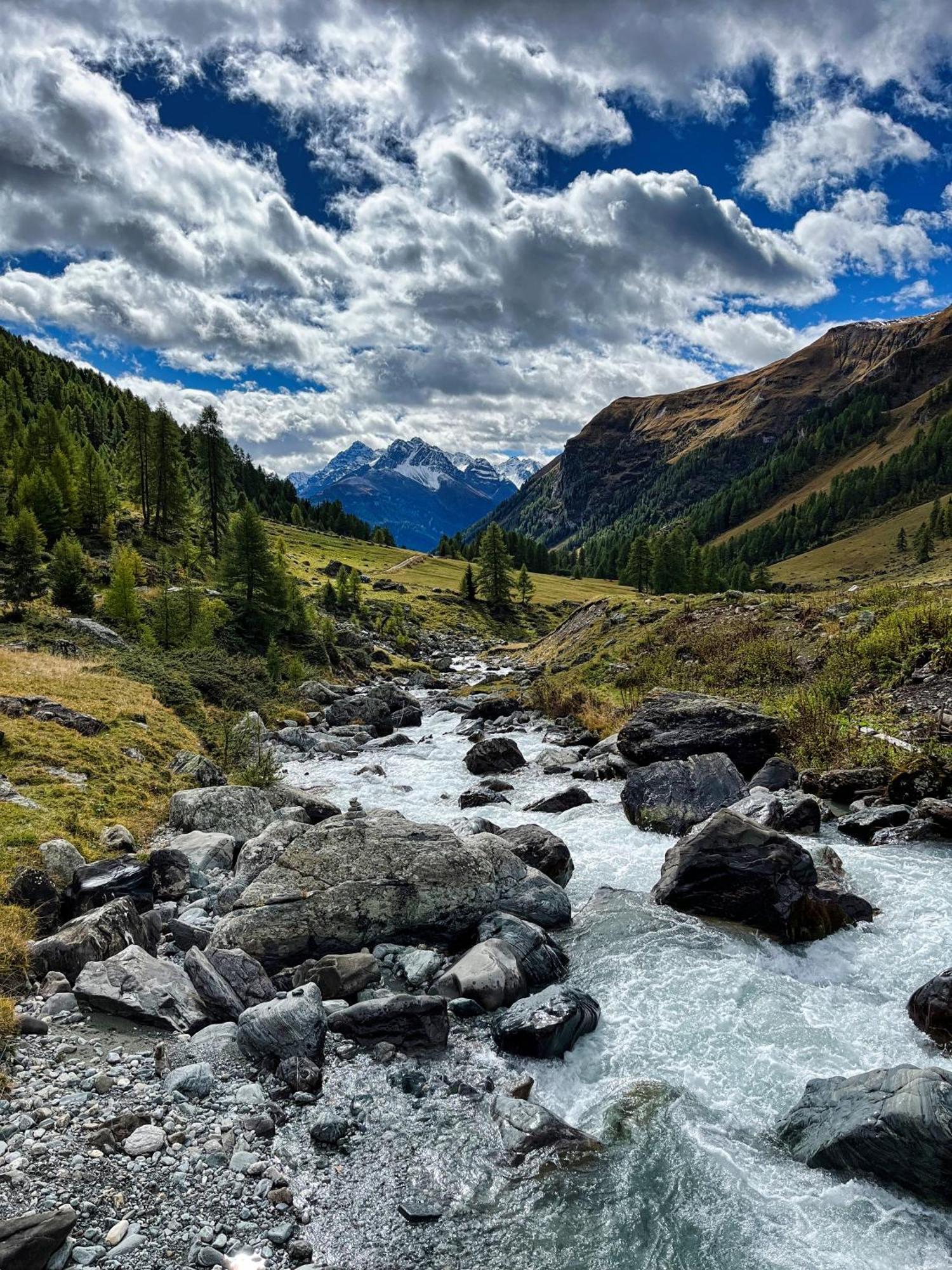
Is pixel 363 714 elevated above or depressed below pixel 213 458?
below

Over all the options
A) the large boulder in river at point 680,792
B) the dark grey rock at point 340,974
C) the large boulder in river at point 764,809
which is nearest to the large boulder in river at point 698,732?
the large boulder in river at point 680,792

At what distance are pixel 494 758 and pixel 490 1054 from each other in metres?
19.3

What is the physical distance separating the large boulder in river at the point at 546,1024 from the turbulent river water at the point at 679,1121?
0.22 m

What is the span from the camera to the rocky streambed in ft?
25.2

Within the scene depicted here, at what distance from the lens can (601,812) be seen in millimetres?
22969

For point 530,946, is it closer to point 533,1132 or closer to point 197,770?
point 533,1132

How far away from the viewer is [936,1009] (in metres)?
10.9

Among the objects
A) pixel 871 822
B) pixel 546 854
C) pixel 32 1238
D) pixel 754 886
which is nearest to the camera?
pixel 32 1238

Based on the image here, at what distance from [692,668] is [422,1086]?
3156 centimetres

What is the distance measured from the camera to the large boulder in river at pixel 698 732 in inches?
1006

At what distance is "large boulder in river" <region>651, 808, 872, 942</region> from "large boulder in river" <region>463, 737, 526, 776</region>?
14014 millimetres

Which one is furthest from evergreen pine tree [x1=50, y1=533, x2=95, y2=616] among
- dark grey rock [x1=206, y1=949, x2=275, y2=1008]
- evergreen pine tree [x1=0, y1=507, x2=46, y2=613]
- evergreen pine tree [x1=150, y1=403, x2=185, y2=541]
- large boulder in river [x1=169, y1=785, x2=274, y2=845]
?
dark grey rock [x1=206, y1=949, x2=275, y2=1008]

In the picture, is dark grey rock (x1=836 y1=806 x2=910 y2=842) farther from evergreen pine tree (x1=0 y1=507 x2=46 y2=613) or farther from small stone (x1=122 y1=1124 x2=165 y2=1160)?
evergreen pine tree (x1=0 y1=507 x2=46 y2=613)

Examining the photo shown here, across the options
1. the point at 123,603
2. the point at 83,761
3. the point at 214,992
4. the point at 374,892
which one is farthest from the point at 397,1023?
the point at 123,603
